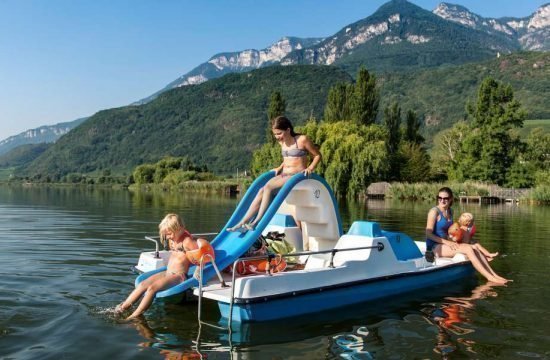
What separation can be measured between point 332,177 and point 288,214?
130 ft

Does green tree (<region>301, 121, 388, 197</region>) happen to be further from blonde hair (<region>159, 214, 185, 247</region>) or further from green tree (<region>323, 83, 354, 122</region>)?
blonde hair (<region>159, 214, 185, 247</region>)

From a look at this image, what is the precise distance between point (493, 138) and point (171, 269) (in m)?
54.9

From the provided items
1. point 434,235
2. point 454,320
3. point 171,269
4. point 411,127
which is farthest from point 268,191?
point 411,127

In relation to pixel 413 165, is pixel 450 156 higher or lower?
higher

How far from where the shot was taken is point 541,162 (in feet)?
218

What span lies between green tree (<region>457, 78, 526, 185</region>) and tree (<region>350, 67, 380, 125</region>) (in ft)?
34.9

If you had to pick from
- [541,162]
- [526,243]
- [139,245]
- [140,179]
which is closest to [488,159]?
[541,162]

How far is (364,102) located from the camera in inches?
2402

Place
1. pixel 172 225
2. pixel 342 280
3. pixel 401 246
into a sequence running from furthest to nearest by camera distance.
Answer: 1. pixel 401 246
2. pixel 342 280
3. pixel 172 225

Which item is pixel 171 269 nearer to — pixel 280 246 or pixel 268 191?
pixel 268 191

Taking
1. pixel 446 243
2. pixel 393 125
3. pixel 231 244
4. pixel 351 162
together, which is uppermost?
pixel 393 125

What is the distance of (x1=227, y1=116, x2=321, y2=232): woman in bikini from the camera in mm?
8789

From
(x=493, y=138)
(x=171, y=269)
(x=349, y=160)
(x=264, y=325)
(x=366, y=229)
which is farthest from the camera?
(x=493, y=138)

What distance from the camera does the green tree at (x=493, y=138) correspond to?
184ft
